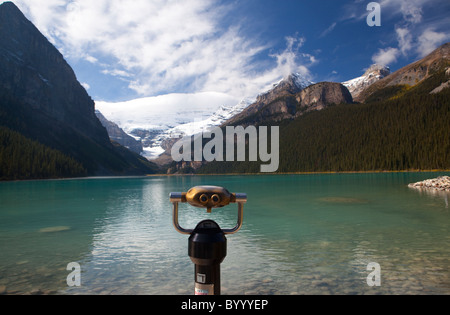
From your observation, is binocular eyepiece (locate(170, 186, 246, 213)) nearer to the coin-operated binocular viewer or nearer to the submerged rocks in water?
the coin-operated binocular viewer

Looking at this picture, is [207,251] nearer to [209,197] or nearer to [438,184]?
[209,197]

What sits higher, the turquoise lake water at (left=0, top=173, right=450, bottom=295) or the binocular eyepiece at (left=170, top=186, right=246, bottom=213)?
the binocular eyepiece at (left=170, top=186, right=246, bottom=213)

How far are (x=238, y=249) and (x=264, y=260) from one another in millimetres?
2510

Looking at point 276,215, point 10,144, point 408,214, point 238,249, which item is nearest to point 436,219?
point 408,214

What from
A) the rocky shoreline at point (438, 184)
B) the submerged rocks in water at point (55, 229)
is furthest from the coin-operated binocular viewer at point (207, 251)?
the rocky shoreline at point (438, 184)

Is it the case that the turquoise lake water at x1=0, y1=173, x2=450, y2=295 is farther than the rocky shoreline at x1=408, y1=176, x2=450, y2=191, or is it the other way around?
the rocky shoreline at x1=408, y1=176, x2=450, y2=191

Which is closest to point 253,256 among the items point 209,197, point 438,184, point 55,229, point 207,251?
point 207,251

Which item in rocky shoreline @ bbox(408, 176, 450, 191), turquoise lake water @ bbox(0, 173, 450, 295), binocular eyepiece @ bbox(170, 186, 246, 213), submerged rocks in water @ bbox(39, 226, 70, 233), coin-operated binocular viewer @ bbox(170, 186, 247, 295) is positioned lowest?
submerged rocks in water @ bbox(39, 226, 70, 233)

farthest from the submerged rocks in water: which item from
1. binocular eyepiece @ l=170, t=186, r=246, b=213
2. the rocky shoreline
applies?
the rocky shoreline

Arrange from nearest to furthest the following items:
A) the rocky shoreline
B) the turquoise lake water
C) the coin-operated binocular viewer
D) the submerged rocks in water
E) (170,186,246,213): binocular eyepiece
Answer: (170,186,246,213): binocular eyepiece, the coin-operated binocular viewer, the turquoise lake water, the submerged rocks in water, the rocky shoreline
